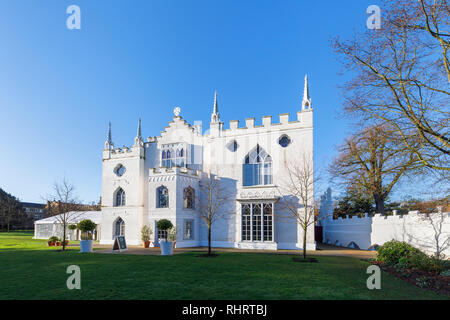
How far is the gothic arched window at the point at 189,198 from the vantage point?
2617 cm

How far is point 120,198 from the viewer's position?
99.0 feet

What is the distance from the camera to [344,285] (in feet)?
32.1


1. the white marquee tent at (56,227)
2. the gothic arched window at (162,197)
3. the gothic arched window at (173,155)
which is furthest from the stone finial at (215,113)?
the white marquee tent at (56,227)

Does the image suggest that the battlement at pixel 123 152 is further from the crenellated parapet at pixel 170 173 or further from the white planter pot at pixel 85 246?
the white planter pot at pixel 85 246

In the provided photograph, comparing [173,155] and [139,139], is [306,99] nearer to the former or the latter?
[173,155]

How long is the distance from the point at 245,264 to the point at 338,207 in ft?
87.3

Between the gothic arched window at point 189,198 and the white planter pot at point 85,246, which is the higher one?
the gothic arched window at point 189,198

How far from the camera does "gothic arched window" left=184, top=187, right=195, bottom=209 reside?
85.9 feet

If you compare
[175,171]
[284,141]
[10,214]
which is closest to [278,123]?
[284,141]

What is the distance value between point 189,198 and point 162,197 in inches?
90.1

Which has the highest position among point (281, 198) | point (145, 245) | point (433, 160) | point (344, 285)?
point (433, 160)

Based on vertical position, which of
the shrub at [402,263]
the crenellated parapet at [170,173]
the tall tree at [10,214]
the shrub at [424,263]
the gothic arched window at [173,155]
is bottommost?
the tall tree at [10,214]
